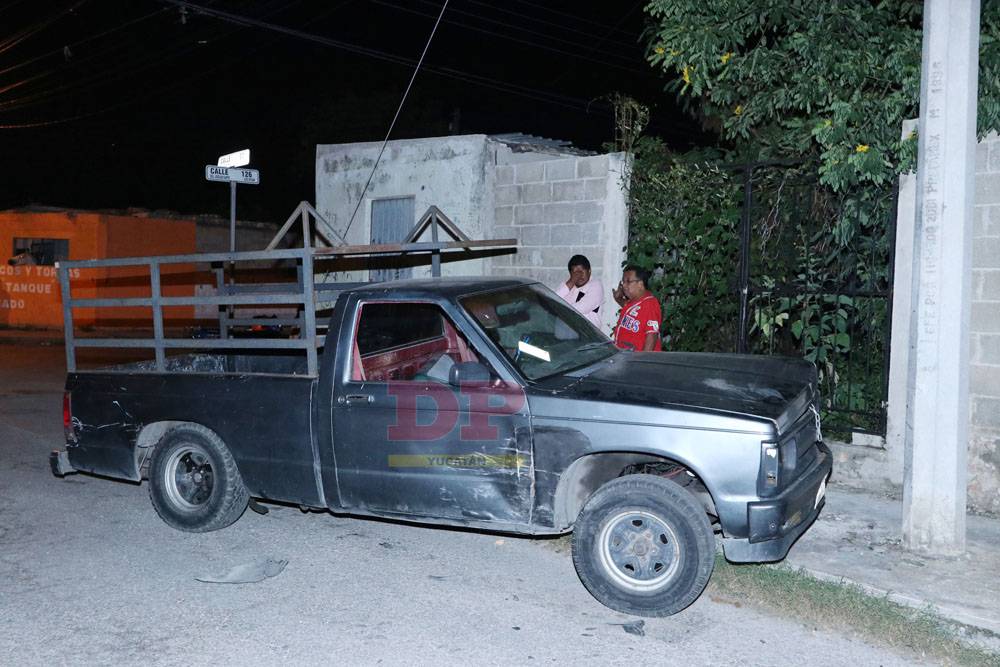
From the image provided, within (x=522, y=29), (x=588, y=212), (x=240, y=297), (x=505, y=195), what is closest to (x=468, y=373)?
(x=240, y=297)

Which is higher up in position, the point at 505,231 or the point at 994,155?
the point at 994,155

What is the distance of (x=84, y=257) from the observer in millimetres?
24109

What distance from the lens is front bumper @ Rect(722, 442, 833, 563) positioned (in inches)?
181

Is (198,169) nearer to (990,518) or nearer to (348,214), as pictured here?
(348,214)

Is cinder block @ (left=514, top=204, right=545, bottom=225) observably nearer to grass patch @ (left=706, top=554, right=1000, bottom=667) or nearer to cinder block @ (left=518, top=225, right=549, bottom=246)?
cinder block @ (left=518, top=225, right=549, bottom=246)

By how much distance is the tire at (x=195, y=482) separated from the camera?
6230 mm

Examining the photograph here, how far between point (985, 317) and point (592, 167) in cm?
429

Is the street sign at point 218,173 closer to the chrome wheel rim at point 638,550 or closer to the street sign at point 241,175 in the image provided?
the street sign at point 241,175

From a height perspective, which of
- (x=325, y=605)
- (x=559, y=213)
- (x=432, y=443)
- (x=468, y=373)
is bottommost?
(x=325, y=605)

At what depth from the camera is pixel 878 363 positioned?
26.6ft

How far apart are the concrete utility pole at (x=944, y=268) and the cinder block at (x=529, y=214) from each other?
524 cm

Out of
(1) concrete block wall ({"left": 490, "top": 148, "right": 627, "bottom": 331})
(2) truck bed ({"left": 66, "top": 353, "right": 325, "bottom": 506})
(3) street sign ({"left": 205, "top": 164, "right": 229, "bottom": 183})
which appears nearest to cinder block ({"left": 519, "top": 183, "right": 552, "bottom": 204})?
(1) concrete block wall ({"left": 490, "top": 148, "right": 627, "bottom": 331})

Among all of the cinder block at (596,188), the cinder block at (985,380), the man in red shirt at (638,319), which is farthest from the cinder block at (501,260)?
the cinder block at (985,380)

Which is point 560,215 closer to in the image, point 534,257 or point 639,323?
point 534,257
